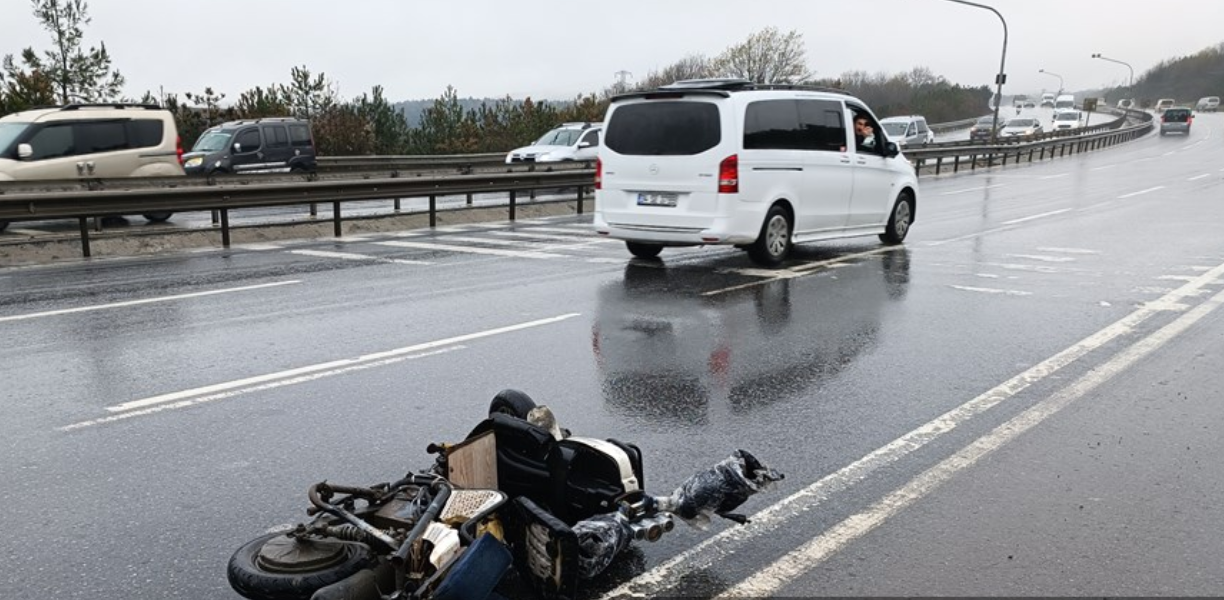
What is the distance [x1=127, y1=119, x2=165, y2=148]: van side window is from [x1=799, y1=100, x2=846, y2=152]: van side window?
43.8 feet

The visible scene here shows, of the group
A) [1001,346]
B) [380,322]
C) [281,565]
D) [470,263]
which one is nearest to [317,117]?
[470,263]

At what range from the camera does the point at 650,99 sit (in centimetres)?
1160

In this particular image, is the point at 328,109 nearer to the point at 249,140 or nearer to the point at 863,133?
the point at 249,140

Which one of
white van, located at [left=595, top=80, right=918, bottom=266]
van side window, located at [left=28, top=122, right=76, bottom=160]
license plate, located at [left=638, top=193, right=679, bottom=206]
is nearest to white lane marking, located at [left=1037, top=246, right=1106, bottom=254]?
white van, located at [left=595, top=80, right=918, bottom=266]

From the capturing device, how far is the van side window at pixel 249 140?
25328 millimetres

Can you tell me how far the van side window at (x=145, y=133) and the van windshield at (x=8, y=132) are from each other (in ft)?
5.73

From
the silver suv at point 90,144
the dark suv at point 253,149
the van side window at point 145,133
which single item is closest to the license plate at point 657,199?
the silver suv at point 90,144

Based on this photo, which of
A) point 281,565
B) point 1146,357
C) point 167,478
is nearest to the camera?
point 281,565

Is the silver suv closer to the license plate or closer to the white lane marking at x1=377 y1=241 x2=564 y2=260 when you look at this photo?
the white lane marking at x1=377 y1=241 x2=564 y2=260

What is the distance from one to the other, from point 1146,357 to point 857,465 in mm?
3553

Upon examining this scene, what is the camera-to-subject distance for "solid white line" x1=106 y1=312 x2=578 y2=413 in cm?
577

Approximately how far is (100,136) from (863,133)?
1420 cm

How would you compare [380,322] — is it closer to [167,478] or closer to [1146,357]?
[167,478]

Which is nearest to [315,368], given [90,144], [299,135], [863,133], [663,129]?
[663,129]
